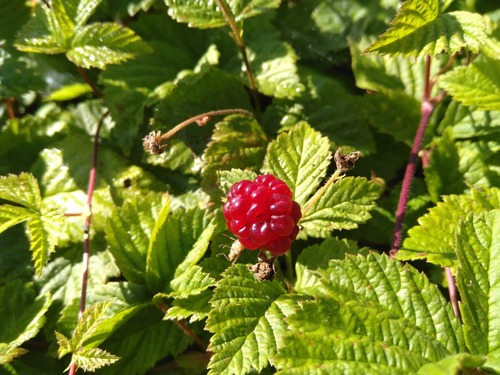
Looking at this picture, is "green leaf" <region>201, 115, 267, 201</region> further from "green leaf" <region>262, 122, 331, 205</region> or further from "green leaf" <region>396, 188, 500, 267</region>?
"green leaf" <region>396, 188, 500, 267</region>

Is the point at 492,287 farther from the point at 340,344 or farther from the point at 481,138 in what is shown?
the point at 481,138

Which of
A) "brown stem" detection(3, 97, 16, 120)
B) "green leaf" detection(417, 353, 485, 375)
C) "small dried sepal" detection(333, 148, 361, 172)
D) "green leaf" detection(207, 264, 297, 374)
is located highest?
"brown stem" detection(3, 97, 16, 120)

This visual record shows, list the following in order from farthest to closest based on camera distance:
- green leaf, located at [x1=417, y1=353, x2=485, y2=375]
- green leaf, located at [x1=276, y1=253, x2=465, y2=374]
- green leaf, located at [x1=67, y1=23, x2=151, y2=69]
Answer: green leaf, located at [x1=67, y1=23, x2=151, y2=69] → green leaf, located at [x1=276, y1=253, x2=465, y2=374] → green leaf, located at [x1=417, y1=353, x2=485, y2=375]

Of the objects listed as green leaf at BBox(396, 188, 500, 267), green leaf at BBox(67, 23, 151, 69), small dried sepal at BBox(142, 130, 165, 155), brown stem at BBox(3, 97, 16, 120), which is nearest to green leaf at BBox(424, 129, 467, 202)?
green leaf at BBox(396, 188, 500, 267)

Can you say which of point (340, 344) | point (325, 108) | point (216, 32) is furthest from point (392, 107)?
point (340, 344)

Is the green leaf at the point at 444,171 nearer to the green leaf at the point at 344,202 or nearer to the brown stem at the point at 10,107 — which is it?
the green leaf at the point at 344,202
